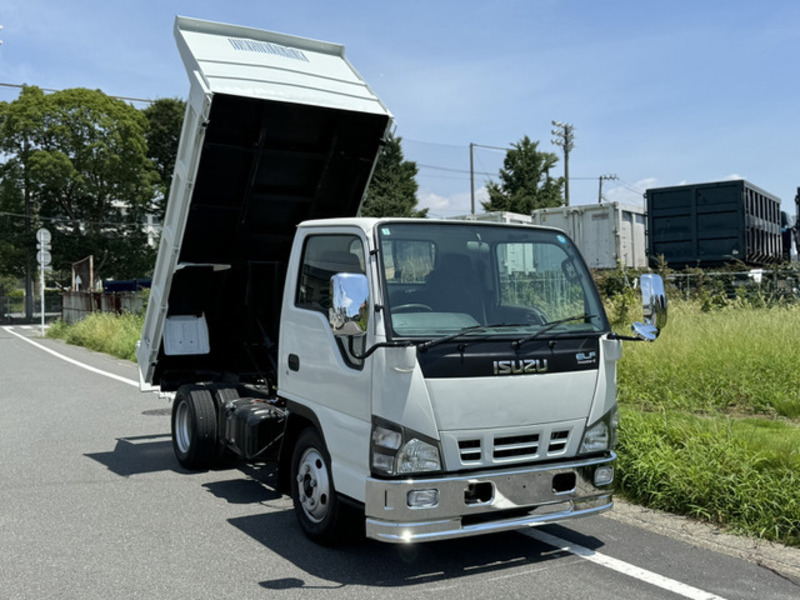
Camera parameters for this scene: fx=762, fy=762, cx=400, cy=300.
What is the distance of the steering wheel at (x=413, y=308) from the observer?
4355mm

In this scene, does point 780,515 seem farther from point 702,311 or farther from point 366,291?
point 702,311

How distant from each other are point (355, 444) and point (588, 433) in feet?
4.66

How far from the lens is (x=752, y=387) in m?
7.66

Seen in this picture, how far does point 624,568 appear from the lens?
450 centimetres

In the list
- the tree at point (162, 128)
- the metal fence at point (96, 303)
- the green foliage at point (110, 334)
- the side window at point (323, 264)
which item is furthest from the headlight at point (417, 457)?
the tree at point (162, 128)

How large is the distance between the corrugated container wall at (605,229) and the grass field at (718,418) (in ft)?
31.5

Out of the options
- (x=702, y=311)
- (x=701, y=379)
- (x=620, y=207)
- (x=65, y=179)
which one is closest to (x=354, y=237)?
(x=701, y=379)

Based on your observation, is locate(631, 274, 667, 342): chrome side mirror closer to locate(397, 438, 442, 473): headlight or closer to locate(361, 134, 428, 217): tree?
locate(397, 438, 442, 473): headlight

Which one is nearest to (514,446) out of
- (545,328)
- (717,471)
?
(545,328)

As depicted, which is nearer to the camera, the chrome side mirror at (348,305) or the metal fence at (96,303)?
the chrome side mirror at (348,305)

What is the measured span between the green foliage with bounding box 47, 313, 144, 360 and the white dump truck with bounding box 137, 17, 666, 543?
1269 centimetres

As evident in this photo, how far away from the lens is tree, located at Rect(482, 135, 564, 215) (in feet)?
123

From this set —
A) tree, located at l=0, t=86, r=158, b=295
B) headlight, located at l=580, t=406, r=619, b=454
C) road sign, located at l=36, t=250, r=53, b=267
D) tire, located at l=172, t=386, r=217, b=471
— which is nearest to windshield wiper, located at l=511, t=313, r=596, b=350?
headlight, located at l=580, t=406, r=619, b=454

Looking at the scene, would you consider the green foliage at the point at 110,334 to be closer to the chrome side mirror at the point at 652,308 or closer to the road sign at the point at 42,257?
the road sign at the point at 42,257
